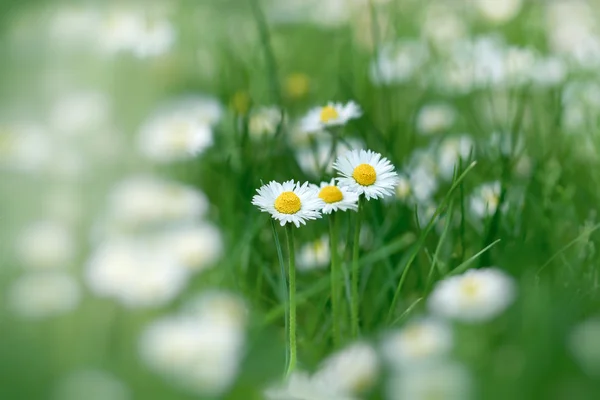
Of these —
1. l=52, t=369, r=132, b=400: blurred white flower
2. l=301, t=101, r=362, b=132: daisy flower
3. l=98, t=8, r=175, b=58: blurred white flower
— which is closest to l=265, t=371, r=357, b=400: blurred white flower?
l=52, t=369, r=132, b=400: blurred white flower

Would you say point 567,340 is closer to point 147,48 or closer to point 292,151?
point 292,151

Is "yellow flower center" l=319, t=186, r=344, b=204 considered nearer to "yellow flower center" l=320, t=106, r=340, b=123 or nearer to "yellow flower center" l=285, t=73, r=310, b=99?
"yellow flower center" l=320, t=106, r=340, b=123

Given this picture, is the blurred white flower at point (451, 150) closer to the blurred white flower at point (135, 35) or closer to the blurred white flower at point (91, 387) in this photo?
the blurred white flower at point (135, 35)

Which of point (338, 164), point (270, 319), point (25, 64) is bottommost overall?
point (270, 319)

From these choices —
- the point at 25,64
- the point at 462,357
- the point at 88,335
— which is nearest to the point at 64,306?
the point at 88,335

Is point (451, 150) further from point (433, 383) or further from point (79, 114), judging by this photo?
point (433, 383)

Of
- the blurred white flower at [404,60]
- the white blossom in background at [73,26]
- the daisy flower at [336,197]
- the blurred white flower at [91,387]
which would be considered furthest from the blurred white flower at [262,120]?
the blurred white flower at [91,387]

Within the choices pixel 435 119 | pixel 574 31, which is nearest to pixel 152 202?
pixel 435 119
